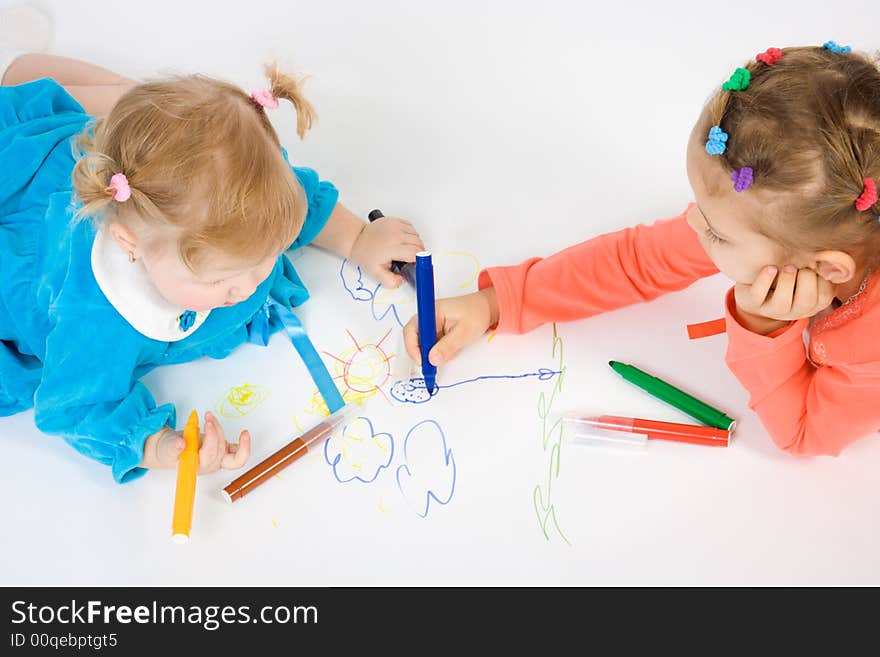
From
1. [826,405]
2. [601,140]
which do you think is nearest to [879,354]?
[826,405]

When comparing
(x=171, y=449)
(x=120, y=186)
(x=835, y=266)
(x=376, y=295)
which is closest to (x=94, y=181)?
(x=120, y=186)

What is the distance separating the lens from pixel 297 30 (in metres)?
1.44

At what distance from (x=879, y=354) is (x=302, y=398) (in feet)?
1.76

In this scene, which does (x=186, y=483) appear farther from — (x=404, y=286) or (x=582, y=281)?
(x=582, y=281)

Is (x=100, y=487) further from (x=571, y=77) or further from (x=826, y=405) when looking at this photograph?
(x=571, y=77)

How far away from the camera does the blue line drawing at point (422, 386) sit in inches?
39.8

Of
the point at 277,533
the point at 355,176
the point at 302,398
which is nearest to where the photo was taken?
the point at 277,533

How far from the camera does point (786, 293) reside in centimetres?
82

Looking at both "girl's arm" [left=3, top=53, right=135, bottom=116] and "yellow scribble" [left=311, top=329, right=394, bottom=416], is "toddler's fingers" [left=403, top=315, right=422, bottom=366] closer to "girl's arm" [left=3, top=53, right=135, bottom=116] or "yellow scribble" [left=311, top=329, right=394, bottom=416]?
"yellow scribble" [left=311, top=329, right=394, bottom=416]

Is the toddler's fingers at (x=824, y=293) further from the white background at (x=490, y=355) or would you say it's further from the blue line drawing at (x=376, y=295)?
the blue line drawing at (x=376, y=295)

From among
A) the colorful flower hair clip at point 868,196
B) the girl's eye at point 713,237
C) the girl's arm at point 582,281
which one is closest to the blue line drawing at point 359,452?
the girl's arm at point 582,281

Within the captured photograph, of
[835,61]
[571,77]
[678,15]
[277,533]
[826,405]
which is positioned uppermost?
[678,15]

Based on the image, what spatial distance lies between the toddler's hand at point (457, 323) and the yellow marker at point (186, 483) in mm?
229

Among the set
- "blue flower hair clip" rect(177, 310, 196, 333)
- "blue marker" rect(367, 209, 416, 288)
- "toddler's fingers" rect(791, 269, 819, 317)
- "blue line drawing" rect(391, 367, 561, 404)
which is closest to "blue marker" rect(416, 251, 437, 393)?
"blue line drawing" rect(391, 367, 561, 404)
